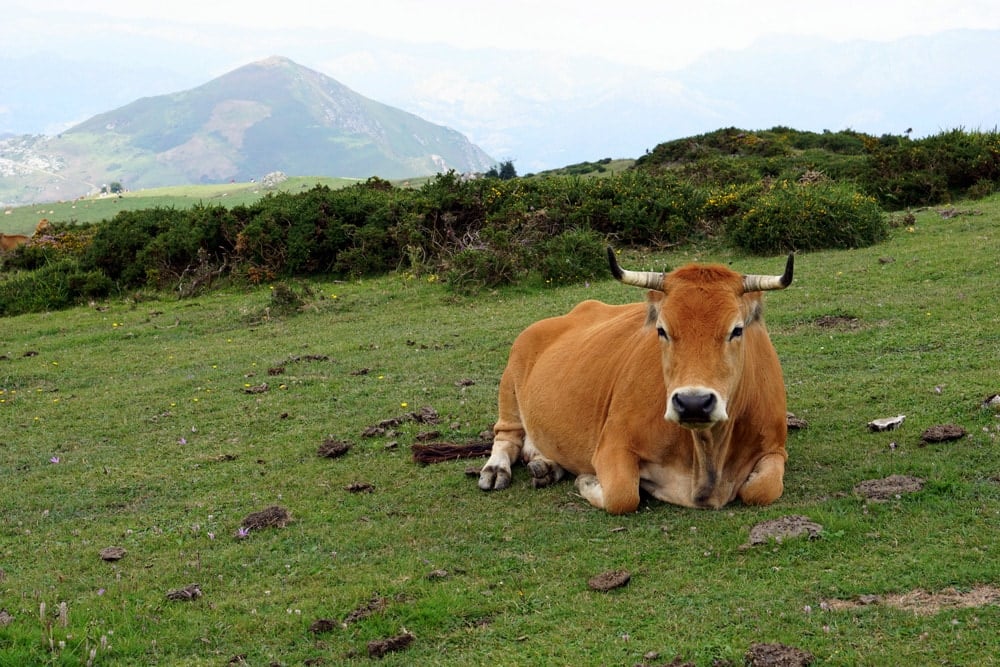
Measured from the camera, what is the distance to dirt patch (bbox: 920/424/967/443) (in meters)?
8.38

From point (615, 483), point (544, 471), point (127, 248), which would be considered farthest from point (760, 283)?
point (127, 248)

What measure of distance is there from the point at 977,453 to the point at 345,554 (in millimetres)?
5193

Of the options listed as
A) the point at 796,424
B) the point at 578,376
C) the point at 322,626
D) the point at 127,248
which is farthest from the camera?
the point at 127,248

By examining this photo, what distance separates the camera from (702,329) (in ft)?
23.4

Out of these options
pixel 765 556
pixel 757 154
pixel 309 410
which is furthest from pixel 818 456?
pixel 757 154

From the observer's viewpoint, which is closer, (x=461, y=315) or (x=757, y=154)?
(x=461, y=315)

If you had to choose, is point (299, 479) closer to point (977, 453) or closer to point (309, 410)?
point (309, 410)

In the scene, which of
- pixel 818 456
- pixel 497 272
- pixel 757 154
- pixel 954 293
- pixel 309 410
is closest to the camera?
pixel 818 456

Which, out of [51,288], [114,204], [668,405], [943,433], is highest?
[114,204]

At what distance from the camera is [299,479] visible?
982cm

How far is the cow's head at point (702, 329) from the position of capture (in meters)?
6.73

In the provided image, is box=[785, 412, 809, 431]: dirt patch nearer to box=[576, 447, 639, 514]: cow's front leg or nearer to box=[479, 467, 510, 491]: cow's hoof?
box=[576, 447, 639, 514]: cow's front leg

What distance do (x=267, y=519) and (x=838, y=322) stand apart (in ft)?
30.1

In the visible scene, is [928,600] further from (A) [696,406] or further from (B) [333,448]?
(B) [333,448]
